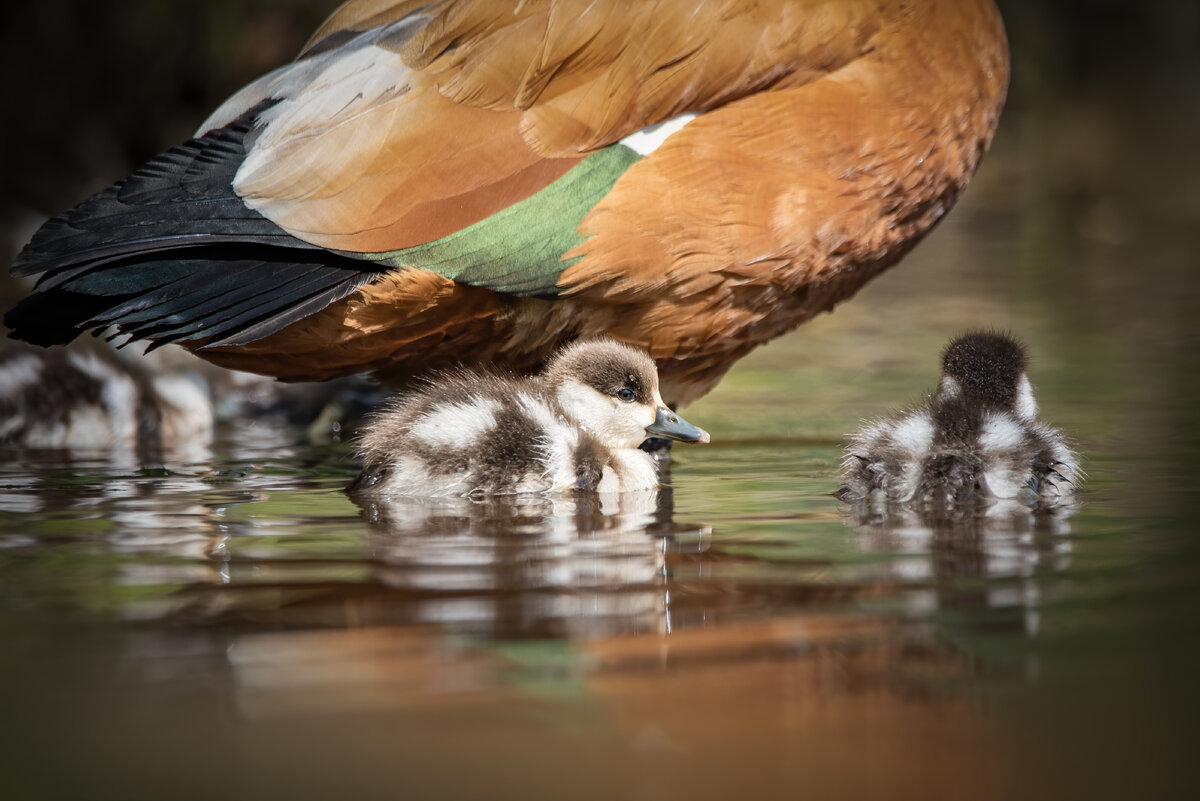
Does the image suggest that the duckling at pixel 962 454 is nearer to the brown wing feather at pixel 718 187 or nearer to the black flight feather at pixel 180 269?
the brown wing feather at pixel 718 187

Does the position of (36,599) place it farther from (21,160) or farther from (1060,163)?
(1060,163)

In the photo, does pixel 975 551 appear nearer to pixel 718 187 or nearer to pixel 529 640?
pixel 529 640

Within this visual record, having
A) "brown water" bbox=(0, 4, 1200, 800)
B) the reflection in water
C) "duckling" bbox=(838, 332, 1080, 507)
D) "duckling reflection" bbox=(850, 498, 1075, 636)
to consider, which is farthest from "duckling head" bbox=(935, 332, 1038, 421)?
the reflection in water

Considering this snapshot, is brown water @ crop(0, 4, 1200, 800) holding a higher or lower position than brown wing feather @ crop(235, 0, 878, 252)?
lower

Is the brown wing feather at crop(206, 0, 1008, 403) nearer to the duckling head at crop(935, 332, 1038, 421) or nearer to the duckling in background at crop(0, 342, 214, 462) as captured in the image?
the duckling head at crop(935, 332, 1038, 421)

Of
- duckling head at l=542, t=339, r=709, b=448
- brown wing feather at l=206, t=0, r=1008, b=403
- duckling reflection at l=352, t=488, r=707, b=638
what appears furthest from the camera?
duckling head at l=542, t=339, r=709, b=448

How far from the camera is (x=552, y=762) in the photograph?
174 centimetres

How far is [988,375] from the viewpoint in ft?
12.2

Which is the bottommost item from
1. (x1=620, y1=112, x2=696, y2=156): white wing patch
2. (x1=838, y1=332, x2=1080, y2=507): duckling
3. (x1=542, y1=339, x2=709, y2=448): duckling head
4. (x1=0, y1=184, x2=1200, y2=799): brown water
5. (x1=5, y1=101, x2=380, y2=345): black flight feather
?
(x1=0, y1=184, x2=1200, y2=799): brown water

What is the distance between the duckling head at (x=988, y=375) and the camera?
144 inches

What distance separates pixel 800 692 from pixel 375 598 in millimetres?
792

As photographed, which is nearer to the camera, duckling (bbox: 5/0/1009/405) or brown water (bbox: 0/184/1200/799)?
brown water (bbox: 0/184/1200/799)

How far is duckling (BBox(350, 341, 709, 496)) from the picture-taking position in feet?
11.8

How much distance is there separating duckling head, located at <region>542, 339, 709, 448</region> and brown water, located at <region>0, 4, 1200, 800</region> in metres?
0.20
